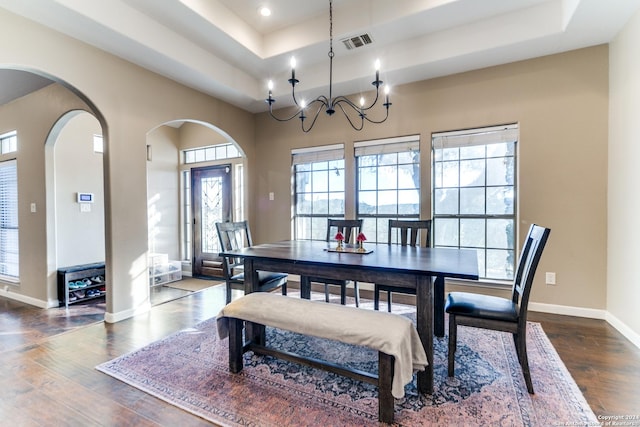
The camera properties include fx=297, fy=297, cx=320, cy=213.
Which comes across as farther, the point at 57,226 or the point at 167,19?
the point at 57,226

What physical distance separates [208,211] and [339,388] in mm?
4352

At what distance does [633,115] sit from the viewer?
2564mm

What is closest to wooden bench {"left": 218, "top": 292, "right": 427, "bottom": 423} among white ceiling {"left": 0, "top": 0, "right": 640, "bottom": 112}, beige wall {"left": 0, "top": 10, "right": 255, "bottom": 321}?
beige wall {"left": 0, "top": 10, "right": 255, "bottom": 321}

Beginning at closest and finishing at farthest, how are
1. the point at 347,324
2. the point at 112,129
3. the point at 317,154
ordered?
the point at 347,324 < the point at 112,129 < the point at 317,154

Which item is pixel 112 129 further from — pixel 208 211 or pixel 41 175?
pixel 208 211

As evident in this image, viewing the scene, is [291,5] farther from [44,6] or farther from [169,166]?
[169,166]

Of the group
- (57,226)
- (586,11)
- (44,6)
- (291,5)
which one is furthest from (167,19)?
(586,11)

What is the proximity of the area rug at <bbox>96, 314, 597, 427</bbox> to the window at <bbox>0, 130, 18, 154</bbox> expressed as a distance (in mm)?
3819

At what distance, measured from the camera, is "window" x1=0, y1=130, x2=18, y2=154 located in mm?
4117

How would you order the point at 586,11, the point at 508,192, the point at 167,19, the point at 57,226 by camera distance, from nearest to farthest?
the point at 586,11 < the point at 167,19 < the point at 508,192 < the point at 57,226

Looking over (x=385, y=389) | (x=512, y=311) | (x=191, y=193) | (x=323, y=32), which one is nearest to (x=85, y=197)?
(x=191, y=193)

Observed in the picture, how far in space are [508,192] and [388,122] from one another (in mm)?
1692

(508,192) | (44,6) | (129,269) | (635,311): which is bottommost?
(635,311)

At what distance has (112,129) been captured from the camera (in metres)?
3.07
